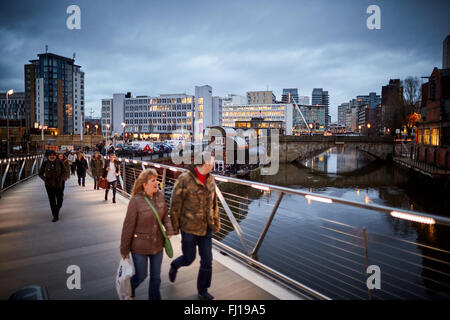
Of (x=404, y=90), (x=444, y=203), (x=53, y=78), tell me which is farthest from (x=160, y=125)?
(x=444, y=203)

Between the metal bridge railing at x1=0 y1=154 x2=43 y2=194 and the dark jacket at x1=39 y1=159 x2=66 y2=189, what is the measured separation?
499 centimetres

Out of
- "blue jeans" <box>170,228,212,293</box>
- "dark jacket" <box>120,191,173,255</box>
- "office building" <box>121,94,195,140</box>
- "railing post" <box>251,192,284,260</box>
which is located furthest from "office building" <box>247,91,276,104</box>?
"dark jacket" <box>120,191,173,255</box>

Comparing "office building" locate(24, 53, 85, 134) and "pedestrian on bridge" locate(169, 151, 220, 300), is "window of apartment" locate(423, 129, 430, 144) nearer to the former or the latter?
"pedestrian on bridge" locate(169, 151, 220, 300)

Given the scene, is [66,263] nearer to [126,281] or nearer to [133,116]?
[126,281]

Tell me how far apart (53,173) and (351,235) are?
7.01 metres

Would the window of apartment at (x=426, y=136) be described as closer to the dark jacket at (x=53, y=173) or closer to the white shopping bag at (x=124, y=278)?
the dark jacket at (x=53, y=173)

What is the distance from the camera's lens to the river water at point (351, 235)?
232 inches


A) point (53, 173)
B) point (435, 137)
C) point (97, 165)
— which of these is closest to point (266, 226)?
point (53, 173)

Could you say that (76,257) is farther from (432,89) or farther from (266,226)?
(432,89)

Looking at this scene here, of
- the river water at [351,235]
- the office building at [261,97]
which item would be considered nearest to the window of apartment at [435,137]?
the river water at [351,235]

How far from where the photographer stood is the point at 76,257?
493 cm

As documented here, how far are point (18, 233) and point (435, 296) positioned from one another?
44.0 feet

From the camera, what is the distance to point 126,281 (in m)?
3.19
